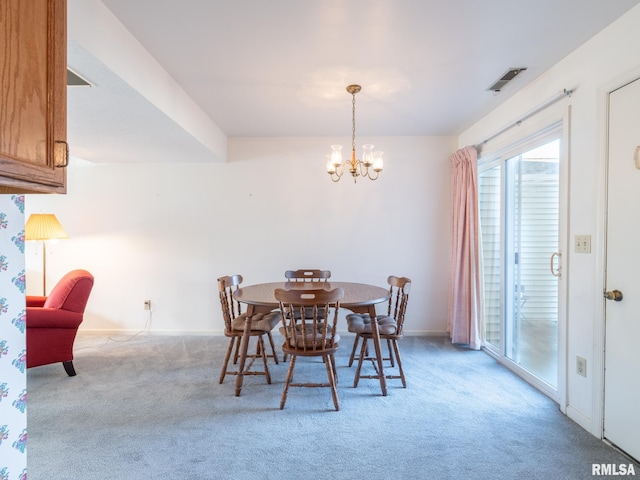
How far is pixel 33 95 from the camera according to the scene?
73 cm

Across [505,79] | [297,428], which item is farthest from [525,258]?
[297,428]

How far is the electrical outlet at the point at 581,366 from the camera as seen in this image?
6.86ft

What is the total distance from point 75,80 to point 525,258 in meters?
3.64

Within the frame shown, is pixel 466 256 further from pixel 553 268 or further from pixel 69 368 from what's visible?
pixel 69 368

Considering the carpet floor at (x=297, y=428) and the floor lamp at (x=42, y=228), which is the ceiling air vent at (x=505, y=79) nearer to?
the carpet floor at (x=297, y=428)

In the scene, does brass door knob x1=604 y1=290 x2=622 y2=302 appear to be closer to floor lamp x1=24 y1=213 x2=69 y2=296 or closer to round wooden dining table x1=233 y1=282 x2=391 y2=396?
round wooden dining table x1=233 y1=282 x2=391 y2=396

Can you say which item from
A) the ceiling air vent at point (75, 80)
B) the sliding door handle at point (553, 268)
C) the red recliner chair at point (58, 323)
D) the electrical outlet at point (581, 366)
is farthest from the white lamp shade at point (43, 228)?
the electrical outlet at point (581, 366)

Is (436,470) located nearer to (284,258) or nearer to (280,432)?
(280,432)

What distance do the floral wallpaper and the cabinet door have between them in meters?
0.31

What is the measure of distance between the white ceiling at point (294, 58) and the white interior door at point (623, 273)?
2.04 feet

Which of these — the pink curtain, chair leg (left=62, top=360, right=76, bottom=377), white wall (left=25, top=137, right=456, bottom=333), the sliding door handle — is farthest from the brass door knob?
chair leg (left=62, top=360, right=76, bottom=377)

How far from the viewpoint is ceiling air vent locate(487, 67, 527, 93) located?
2432mm

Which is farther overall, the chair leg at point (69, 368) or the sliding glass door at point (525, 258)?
the chair leg at point (69, 368)

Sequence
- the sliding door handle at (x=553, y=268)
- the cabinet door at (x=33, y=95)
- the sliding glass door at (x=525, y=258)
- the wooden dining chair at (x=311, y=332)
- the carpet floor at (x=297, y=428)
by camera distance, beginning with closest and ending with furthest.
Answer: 1. the cabinet door at (x=33, y=95)
2. the carpet floor at (x=297, y=428)
3. the wooden dining chair at (x=311, y=332)
4. the sliding door handle at (x=553, y=268)
5. the sliding glass door at (x=525, y=258)
